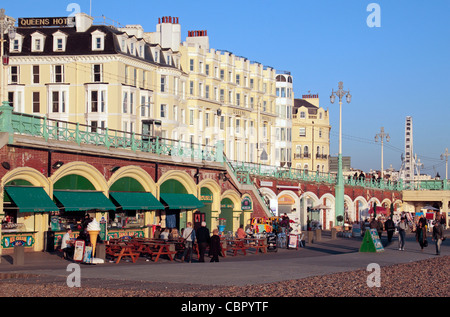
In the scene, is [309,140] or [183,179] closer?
[183,179]

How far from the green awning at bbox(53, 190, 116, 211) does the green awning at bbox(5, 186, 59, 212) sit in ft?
3.10

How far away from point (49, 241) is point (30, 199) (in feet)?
8.26

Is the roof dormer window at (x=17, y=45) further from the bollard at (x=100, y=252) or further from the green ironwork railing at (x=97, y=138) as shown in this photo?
the bollard at (x=100, y=252)

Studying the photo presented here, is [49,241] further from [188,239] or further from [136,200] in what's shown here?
Result: [188,239]

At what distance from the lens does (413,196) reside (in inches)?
3278

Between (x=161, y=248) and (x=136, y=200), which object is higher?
(x=136, y=200)

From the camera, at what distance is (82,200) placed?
3134 cm

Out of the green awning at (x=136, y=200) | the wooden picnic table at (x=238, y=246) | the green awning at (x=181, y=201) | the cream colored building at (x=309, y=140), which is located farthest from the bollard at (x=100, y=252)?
the cream colored building at (x=309, y=140)

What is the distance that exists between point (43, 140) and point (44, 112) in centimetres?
3204

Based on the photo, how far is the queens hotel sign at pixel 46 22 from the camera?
204ft

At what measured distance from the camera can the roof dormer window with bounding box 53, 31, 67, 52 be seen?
59781 mm

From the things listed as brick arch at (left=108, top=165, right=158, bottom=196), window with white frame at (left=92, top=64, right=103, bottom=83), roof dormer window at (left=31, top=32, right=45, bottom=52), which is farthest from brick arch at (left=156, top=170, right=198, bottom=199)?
roof dormer window at (left=31, top=32, right=45, bottom=52)

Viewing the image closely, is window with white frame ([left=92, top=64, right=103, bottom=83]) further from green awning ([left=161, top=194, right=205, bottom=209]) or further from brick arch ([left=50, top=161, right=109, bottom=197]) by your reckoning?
brick arch ([left=50, top=161, right=109, bottom=197])

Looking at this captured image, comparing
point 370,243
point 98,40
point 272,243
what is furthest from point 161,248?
point 98,40
